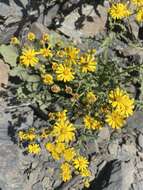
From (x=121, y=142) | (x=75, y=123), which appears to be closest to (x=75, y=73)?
(x=75, y=123)

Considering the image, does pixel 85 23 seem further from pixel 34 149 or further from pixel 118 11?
pixel 34 149

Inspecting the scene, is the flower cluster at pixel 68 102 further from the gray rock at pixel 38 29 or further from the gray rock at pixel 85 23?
the gray rock at pixel 85 23

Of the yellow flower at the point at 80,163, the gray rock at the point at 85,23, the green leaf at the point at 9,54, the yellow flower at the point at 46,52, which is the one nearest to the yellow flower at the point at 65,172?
the yellow flower at the point at 80,163

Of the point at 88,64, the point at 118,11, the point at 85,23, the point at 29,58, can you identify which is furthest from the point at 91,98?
the point at 85,23

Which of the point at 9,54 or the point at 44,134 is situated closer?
the point at 44,134

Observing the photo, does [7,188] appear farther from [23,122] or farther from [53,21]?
[53,21]
